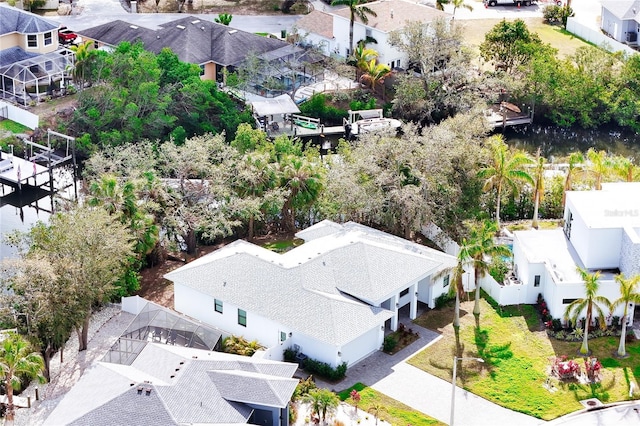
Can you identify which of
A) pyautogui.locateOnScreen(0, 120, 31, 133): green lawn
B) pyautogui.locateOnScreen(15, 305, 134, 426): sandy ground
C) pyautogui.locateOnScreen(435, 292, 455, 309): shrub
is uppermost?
pyautogui.locateOnScreen(0, 120, 31, 133): green lawn

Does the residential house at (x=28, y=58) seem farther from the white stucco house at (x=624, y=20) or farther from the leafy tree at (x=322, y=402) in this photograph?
the white stucco house at (x=624, y=20)

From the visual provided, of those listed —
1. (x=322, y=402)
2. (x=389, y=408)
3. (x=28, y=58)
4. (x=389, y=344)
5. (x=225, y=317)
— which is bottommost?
(x=389, y=408)

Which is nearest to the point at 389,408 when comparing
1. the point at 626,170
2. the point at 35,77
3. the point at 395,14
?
the point at 626,170

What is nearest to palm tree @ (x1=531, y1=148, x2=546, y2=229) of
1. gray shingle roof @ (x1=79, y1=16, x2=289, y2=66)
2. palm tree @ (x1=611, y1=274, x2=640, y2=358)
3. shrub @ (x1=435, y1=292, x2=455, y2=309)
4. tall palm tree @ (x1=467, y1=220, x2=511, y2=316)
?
tall palm tree @ (x1=467, y1=220, x2=511, y2=316)

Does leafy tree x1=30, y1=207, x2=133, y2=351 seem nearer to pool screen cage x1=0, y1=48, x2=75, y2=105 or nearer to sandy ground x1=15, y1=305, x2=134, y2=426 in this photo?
sandy ground x1=15, y1=305, x2=134, y2=426

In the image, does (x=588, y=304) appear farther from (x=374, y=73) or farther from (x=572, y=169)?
(x=374, y=73)

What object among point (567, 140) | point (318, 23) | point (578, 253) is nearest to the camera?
point (578, 253)

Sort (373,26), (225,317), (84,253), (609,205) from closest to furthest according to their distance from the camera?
1. (84,253)
2. (225,317)
3. (609,205)
4. (373,26)
